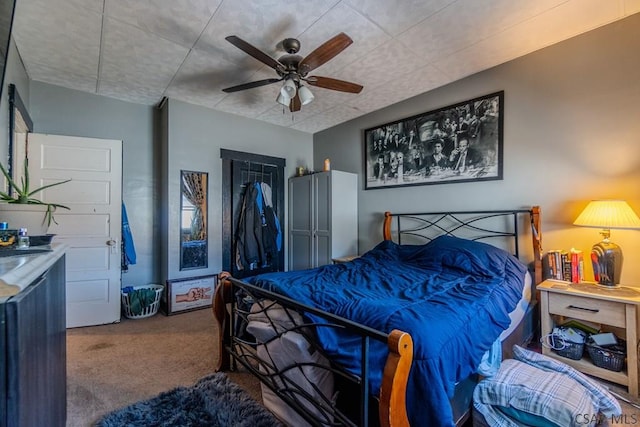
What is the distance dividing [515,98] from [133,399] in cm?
394

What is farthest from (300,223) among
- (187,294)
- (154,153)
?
(154,153)

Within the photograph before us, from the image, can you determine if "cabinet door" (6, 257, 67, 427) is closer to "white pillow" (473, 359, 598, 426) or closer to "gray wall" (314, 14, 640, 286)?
"white pillow" (473, 359, 598, 426)

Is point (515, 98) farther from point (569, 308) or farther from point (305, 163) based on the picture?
point (305, 163)

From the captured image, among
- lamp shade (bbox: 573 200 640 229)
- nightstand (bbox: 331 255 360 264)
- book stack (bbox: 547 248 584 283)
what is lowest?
nightstand (bbox: 331 255 360 264)

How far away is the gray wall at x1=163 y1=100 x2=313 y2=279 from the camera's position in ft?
11.7

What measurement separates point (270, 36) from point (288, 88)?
444 millimetres

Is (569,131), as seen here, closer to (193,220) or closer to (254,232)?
(254,232)

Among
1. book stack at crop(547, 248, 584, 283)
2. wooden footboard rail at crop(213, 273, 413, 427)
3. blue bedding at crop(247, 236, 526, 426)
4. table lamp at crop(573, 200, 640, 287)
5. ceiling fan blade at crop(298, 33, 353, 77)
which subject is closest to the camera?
wooden footboard rail at crop(213, 273, 413, 427)

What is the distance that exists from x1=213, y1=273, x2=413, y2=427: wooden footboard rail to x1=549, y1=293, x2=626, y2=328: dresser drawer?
1.79 m

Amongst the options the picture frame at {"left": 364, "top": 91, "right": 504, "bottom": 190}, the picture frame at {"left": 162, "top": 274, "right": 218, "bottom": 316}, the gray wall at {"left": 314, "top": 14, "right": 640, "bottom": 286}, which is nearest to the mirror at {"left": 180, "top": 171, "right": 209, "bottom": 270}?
the picture frame at {"left": 162, "top": 274, "right": 218, "bottom": 316}

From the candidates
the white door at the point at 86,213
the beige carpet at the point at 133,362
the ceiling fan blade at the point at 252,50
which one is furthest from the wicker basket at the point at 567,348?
the white door at the point at 86,213

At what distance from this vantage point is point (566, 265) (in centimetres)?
241

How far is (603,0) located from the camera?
2.04m

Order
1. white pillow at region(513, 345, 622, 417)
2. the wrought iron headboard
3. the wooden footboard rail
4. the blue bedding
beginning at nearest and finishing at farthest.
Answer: the wooden footboard rail
the blue bedding
white pillow at region(513, 345, 622, 417)
the wrought iron headboard
